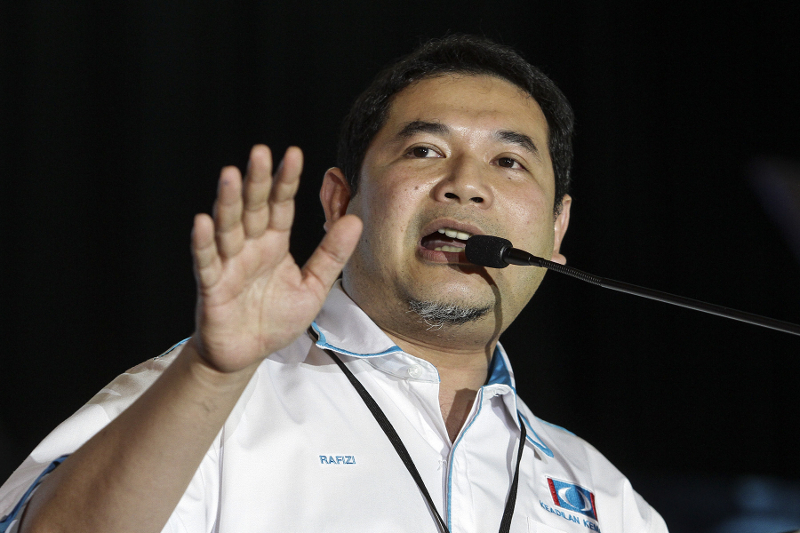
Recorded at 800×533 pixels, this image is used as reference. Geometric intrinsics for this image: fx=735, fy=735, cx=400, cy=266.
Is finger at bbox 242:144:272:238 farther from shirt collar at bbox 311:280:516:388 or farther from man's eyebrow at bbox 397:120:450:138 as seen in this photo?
man's eyebrow at bbox 397:120:450:138

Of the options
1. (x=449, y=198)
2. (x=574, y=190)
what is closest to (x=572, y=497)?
(x=449, y=198)

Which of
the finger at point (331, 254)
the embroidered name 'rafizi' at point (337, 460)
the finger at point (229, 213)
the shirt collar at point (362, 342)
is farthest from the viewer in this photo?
the shirt collar at point (362, 342)

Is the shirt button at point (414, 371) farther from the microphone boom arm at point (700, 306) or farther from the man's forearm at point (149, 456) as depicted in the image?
the man's forearm at point (149, 456)

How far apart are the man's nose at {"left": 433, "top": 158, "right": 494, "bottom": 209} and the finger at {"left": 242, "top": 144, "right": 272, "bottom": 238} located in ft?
2.24

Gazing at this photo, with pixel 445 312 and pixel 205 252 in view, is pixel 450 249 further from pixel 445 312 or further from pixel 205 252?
pixel 205 252

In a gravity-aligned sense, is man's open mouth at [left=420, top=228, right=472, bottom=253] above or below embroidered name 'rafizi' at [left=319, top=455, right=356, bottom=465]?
above

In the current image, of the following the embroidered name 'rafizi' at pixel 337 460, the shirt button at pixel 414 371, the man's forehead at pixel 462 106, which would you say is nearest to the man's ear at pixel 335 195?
the man's forehead at pixel 462 106

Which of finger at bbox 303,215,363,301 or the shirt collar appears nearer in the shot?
finger at bbox 303,215,363,301

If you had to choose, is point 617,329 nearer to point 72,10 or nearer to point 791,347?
point 791,347

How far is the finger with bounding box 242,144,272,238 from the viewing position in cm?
85

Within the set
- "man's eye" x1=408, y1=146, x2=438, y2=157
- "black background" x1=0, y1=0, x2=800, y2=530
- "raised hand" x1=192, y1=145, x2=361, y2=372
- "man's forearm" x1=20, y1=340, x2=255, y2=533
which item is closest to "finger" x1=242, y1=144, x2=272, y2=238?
"raised hand" x1=192, y1=145, x2=361, y2=372

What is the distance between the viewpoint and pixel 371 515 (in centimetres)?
125

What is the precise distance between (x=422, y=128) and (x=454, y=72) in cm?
22

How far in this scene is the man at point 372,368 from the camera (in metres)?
0.91
